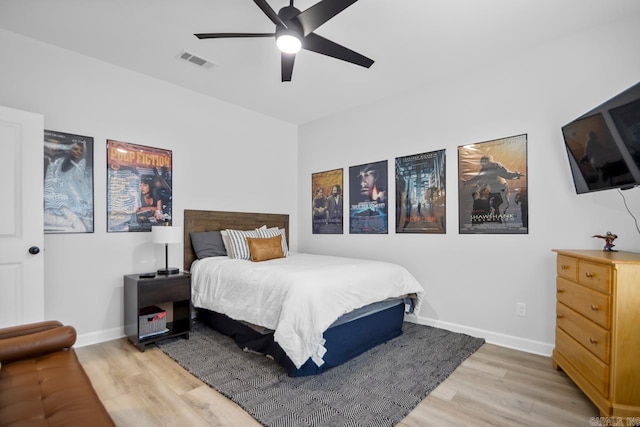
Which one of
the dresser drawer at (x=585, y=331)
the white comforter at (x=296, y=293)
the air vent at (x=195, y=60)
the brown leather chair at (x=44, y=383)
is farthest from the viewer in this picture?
the air vent at (x=195, y=60)

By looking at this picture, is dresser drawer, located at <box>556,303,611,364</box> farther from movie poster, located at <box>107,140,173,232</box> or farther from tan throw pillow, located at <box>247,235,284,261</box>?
movie poster, located at <box>107,140,173,232</box>

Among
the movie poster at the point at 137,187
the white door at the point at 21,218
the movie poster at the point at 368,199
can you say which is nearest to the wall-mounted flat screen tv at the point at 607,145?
the movie poster at the point at 368,199

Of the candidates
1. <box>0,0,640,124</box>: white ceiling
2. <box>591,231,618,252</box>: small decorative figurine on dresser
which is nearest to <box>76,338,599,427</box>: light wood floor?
<box>591,231,618,252</box>: small decorative figurine on dresser

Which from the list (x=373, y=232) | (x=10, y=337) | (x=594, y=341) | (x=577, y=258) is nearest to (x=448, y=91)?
(x=373, y=232)

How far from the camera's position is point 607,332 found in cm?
180

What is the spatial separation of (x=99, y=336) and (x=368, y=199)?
132 inches

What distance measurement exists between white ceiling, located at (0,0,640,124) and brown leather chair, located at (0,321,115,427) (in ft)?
7.63

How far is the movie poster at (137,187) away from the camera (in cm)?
320

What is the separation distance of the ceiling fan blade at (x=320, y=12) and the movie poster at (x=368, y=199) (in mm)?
2222

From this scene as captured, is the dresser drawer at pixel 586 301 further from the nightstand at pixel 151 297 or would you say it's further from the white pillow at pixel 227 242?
the nightstand at pixel 151 297

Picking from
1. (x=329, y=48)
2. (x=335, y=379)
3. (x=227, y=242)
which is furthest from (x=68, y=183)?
(x=335, y=379)

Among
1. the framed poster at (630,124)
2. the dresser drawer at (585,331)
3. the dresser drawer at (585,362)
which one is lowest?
the dresser drawer at (585,362)

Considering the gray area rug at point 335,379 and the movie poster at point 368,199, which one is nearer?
the gray area rug at point 335,379

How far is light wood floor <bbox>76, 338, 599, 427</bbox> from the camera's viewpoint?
1.85 m
